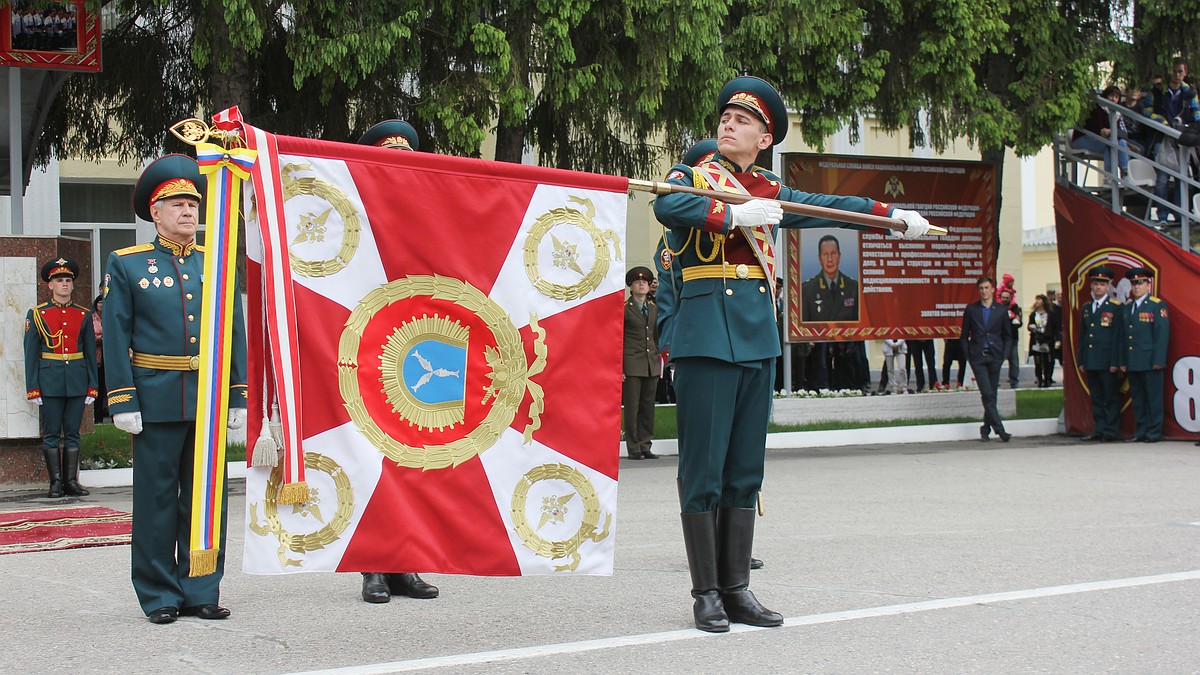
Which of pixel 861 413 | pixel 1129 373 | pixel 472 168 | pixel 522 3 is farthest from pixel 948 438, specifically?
pixel 472 168

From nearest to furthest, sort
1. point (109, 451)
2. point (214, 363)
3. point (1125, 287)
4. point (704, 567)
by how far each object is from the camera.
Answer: point (214, 363), point (704, 567), point (109, 451), point (1125, 287)

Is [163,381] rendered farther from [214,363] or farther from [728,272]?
[728,272]

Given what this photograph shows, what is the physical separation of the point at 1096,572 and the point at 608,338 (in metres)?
3.19

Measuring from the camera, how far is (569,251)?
546cm

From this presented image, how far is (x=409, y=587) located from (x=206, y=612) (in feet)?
3.18

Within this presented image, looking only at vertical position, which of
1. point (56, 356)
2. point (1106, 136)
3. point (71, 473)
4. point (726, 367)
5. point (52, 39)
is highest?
point (52, 39)

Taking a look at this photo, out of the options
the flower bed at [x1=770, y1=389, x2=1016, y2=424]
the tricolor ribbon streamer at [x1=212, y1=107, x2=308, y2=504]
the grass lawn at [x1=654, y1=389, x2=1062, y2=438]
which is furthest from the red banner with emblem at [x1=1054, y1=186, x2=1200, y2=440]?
the tricolor ribbon streamer at [x1=212, y1=107, x2=308, y2=504]

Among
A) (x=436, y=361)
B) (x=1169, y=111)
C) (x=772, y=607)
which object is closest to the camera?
(x=436, y=361)

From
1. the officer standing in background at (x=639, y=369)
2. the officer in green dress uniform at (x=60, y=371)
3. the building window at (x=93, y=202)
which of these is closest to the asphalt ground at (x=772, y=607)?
the officer in green dress uniform at (x=60, y=371)

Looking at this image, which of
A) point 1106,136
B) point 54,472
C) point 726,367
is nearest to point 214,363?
point 726,367

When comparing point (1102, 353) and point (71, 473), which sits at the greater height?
point (1102, 353)

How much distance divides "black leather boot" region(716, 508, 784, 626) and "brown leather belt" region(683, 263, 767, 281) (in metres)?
0.97

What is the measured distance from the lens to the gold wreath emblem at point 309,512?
15.9ft

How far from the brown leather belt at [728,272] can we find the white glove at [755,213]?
0.25 meters
